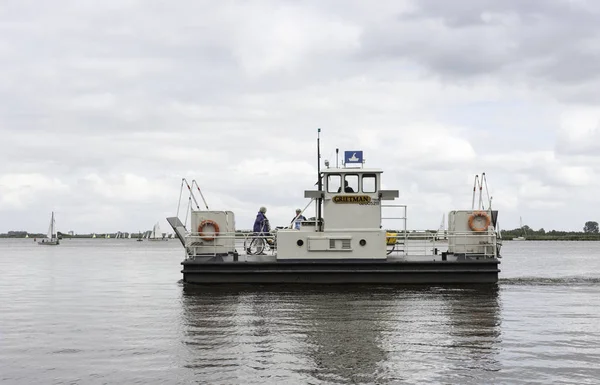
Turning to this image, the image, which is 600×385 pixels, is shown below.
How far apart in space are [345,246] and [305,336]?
8231 millimetres

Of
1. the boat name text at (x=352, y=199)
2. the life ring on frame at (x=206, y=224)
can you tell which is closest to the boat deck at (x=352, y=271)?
the life ring on frame at (x=206, y=224)

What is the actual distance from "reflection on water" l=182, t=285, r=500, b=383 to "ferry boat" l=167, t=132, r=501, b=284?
695 millimetres

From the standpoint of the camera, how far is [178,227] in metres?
21.9

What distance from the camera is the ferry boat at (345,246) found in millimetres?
19938

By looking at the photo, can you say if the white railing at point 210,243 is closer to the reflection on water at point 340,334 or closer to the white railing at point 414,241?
the white railing at point 414,241

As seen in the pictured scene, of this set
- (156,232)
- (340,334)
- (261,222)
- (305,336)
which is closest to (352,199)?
(261,222)

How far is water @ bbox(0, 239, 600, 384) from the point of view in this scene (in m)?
9.28

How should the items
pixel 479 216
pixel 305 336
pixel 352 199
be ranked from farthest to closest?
pixel 479 216 → pixel 352 199 → pixel 305 336

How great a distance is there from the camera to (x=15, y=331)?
43.5 ft

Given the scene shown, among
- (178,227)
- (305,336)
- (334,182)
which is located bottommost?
(305,336)

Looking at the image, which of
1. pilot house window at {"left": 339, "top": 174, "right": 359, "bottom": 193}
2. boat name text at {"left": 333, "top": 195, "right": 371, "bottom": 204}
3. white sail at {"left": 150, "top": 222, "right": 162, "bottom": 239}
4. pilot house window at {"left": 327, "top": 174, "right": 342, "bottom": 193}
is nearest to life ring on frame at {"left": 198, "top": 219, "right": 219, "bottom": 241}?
pilot house window at {"left": 327, "top": 174, "right": 342, "bottom": 193}

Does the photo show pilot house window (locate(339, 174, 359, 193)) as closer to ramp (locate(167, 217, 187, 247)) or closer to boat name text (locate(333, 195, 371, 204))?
boat name text (locate(333, 195, 371, 204))

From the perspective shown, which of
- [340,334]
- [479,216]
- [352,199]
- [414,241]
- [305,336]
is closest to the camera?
[305,336]

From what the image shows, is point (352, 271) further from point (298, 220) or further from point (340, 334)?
point (340, 334)
